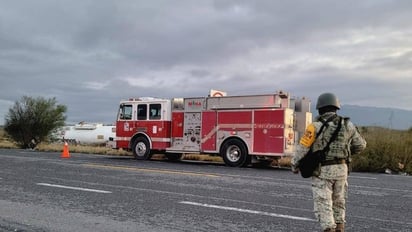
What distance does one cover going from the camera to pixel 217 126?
19188mm

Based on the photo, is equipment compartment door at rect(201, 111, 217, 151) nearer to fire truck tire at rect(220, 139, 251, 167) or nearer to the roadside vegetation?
fire truck tire at rect(220, 139, 251, 167)

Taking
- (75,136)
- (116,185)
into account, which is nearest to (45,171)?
(116,185)

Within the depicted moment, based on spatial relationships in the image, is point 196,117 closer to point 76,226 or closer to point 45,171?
point 45,171

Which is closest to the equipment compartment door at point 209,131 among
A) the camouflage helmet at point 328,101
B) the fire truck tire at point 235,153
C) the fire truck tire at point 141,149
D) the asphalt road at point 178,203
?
the fire truck tire at point 235,153

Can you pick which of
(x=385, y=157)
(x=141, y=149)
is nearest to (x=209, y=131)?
(x=141, y=149)

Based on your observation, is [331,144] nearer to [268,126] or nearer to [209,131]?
[268,126]

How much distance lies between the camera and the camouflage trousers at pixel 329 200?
486cm

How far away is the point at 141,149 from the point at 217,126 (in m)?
4.35

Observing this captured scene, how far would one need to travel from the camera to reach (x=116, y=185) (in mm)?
11414

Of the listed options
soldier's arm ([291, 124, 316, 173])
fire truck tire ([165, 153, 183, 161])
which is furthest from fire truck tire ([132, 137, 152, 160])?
soldier's arm ([291, 124, 316, 173])

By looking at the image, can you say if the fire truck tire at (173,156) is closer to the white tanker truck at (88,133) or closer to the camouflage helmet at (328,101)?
the camouflage helmet at (328,101)

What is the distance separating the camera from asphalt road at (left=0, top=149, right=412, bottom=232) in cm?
706

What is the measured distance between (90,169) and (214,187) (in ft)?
18.4

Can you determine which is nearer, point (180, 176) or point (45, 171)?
point (180, 176)
